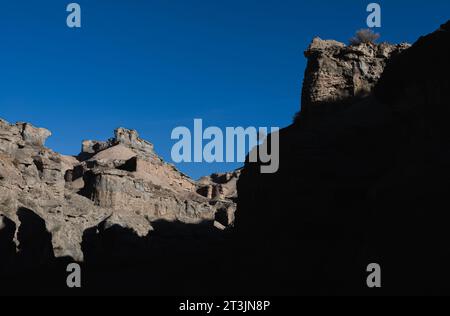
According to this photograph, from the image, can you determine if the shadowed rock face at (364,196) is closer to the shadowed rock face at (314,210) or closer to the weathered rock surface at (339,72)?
the shadowed rock face at (314,210)

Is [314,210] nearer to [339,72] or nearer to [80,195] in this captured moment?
[339,72]

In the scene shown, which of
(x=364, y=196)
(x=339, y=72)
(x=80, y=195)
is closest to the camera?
(x=364, y=196)

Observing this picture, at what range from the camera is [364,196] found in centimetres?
2686

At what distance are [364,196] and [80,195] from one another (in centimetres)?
3470

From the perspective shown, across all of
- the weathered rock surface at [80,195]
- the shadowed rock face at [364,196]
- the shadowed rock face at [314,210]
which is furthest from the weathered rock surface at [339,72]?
the weathered rock surface at [80,195]

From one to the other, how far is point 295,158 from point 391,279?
12.1 m

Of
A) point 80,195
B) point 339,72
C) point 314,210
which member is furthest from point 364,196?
point 80,195

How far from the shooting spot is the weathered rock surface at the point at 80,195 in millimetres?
43156

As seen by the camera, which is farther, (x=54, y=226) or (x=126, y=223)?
(x=126, y=223)

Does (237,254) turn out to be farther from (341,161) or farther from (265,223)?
(341,161)

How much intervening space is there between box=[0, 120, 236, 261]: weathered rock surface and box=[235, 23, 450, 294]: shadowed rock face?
16313 mm

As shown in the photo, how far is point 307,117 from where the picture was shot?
127ft

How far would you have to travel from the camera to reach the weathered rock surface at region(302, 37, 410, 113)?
127ft
